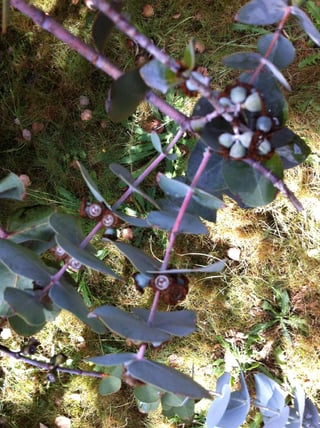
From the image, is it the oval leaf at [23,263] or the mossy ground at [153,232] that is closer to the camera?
the oval leaf at [23,263]

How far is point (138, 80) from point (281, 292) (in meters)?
1.76

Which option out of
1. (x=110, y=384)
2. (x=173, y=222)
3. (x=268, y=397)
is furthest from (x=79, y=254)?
(x=268, y=397)

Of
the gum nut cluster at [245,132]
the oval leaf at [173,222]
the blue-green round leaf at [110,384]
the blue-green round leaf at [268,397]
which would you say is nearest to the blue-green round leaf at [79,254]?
the oval leaf at [173,222]

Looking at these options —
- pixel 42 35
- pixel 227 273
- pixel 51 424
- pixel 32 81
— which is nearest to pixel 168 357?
pixel 227 273

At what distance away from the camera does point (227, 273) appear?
8.84 ft

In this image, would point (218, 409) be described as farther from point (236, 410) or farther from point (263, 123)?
point (263, 123)

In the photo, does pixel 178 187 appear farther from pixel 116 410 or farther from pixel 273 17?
pixel 116 410

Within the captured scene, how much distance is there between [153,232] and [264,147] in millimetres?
1590

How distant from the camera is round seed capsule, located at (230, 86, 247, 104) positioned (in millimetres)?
1125

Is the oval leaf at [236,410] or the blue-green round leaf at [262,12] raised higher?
the blue-green round leaf at [262,12]

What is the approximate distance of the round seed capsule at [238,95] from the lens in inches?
44.3

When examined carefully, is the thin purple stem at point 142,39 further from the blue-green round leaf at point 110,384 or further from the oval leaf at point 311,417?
the oval leaf at point 311,417

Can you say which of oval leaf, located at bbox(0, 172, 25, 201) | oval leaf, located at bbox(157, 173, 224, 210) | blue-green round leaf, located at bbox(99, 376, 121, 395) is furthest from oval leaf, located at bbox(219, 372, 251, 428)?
oval leaf, located at bbox(0, 172, 25, 201)

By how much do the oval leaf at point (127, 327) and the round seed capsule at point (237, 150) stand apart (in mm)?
480
